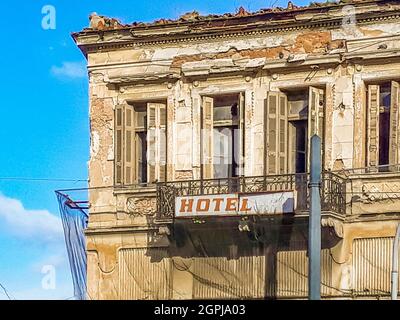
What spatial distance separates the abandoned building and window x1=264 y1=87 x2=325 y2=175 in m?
0.01

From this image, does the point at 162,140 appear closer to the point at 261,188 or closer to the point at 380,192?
the point at 261,188

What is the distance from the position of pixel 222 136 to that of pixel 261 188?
71cm

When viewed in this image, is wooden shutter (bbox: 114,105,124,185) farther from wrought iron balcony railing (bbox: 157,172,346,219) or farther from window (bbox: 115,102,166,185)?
wrought iron balcony railing (bbox: 157,172,346,219)

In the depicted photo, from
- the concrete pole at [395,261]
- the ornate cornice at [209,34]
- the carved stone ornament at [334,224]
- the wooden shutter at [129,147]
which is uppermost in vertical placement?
the ornate cornice at [209,34]

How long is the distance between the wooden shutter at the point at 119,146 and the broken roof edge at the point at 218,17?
776 millimetres

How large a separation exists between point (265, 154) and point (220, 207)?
628 millimetres

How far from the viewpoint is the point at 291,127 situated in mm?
9023

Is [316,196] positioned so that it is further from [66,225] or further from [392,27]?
[66,225]

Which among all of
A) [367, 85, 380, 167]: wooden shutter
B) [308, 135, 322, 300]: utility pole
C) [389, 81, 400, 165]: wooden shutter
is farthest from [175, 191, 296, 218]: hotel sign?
[389, 81, 400, 165]: wooden shutter

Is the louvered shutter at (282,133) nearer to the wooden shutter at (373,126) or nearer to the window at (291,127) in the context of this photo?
the window at (291,127)

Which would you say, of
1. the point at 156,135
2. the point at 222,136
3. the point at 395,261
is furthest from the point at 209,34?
the point at 395,261

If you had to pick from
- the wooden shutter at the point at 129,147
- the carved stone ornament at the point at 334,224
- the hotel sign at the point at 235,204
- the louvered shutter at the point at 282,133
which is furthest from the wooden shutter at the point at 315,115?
the wooden shutter at the point at 129,147

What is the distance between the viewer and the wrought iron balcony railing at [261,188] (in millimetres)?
8500
